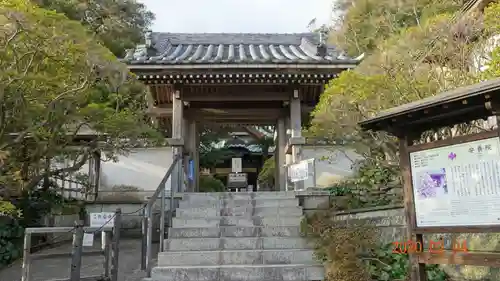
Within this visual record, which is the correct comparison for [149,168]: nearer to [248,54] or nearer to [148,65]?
[148,65]

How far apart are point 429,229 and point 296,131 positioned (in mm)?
5779

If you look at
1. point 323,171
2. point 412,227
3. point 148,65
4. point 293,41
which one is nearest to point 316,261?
point 412,227

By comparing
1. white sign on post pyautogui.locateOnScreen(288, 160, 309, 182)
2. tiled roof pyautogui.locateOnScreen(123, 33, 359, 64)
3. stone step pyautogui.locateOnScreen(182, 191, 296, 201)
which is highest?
tiled roof pyautogui.locateOnScreen(123, 33, 359, 64)

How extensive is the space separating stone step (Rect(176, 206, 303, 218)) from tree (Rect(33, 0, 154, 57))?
48.7ft

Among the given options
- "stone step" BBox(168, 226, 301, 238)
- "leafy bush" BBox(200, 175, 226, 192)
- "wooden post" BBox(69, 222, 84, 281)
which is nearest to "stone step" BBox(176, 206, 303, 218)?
"stone step" BBox(168, 226, 301, 238)

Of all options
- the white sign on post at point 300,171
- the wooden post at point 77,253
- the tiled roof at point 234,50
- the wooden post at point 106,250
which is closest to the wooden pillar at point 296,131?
the white sign on post at point 300,171

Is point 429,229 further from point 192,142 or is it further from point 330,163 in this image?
point 192,142

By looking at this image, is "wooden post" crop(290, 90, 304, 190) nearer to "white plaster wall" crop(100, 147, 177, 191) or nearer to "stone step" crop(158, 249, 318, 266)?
"white plaster wall" crop(100, 147, 177, 191)

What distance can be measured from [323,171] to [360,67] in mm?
2862

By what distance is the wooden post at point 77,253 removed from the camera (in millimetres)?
4816

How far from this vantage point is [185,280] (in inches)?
221

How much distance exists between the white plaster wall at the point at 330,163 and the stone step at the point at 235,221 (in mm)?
2717

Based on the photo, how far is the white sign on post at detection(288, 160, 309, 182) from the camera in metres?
7.86

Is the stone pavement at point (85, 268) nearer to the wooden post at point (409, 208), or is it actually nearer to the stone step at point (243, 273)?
the stone step at point (243, 273)
